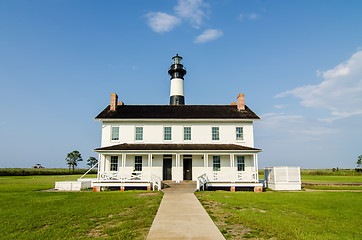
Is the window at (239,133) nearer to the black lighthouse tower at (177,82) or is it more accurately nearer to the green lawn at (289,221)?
the black lighthouse tower at (177,82)

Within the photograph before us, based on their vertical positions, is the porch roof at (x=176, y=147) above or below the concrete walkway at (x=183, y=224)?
above

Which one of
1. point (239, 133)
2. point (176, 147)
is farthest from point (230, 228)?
point (239, 133)

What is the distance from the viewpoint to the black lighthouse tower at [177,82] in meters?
29.7

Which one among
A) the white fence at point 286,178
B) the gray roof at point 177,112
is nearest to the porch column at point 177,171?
the gray roof at point 177,112

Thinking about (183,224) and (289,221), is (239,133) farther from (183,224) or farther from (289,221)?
(183,224)

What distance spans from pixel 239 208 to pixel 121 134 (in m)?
14.7

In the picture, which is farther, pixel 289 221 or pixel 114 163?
pixel 114 163

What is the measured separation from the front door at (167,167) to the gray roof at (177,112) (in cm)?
390

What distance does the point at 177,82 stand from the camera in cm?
3059

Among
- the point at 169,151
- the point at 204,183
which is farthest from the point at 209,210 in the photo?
the point at 169,151

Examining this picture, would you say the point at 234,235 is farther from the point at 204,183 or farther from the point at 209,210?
the point at 204,183

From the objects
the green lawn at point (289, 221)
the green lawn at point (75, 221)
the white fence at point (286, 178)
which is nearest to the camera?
the green lawn at point (75, 221)

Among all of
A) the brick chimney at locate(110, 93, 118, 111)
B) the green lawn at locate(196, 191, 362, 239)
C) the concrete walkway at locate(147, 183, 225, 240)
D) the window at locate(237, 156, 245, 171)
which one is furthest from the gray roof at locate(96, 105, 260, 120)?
the concrete walkway at locate(147, 183, 225, 240)

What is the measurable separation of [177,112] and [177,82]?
322 inches
